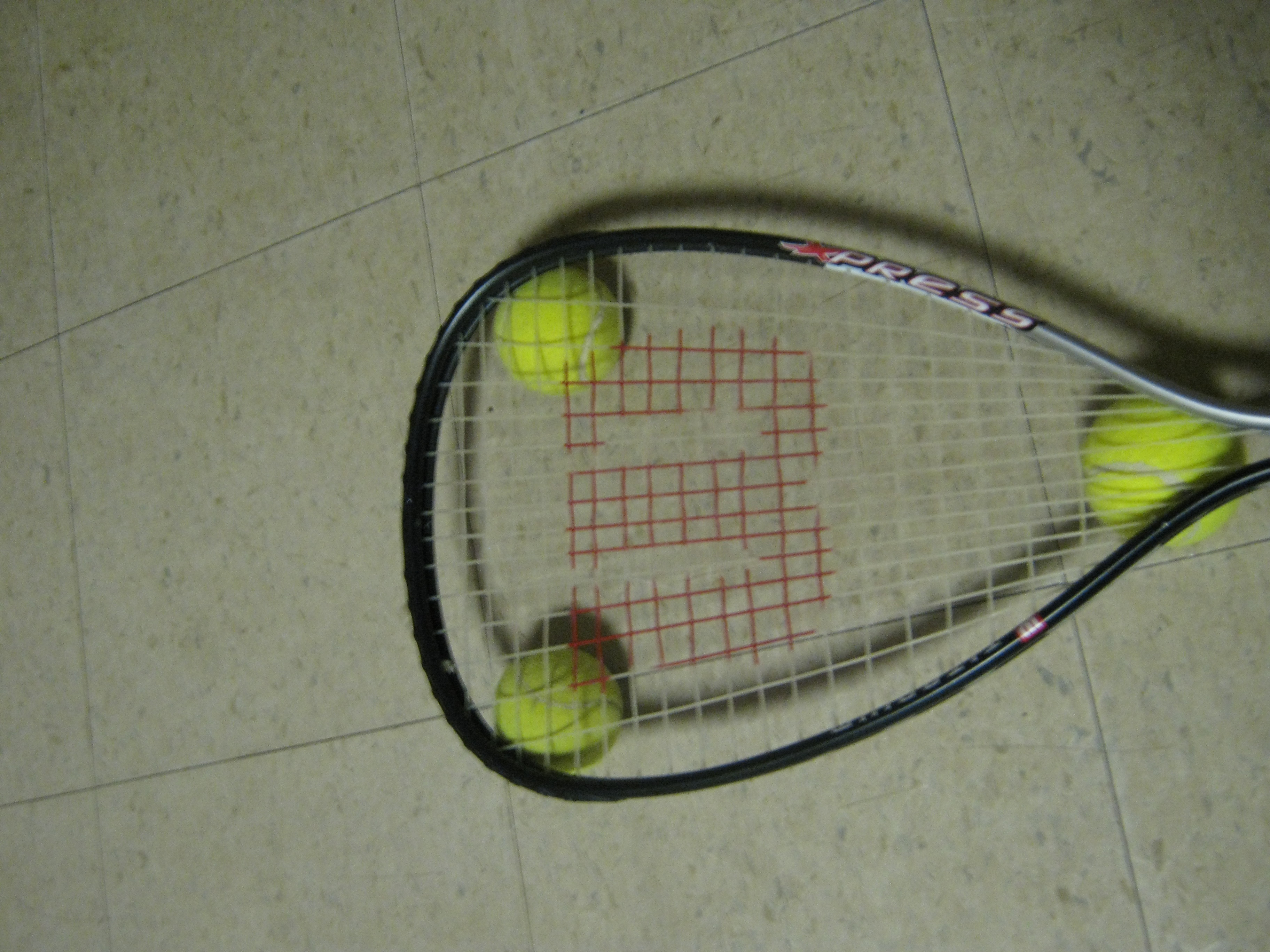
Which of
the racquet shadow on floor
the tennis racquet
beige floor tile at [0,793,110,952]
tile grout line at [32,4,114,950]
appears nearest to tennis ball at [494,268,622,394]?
the tennis racquet

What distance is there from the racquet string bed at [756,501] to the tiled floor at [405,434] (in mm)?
67

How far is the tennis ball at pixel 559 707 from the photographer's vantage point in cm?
90

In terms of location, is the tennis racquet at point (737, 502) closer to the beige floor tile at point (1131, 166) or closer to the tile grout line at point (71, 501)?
the beige floor tile at point (1131, 166)

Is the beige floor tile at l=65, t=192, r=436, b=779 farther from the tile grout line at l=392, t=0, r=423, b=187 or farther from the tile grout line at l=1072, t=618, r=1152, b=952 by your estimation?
the tile grout line at l=1072, t=618, r=1152, b=952

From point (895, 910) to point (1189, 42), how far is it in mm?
1002

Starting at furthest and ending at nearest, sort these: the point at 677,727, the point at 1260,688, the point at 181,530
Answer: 1. the point at 181,530
2. the point at 677,727
3. the point at 1260,688

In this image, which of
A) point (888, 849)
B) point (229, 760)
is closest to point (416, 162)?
point (229, 760)

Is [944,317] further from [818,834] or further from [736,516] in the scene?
[818,834]

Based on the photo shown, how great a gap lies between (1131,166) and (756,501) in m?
0.55

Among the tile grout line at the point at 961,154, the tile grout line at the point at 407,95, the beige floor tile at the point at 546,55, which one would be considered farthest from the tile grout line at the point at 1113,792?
the tile grout line at the point at 407,95

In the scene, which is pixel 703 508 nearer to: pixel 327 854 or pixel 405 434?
pixel 405 434

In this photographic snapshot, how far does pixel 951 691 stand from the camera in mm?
800

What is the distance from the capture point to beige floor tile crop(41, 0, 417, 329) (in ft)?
3.75

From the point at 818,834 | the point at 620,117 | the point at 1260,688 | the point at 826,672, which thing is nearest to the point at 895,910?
the point at 818,834
